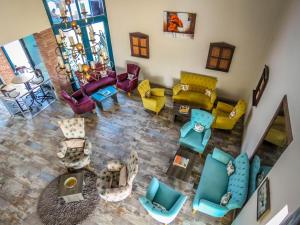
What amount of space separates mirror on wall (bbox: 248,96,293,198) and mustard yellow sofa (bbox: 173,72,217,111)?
2.59 metres

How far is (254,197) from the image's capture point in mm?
3172

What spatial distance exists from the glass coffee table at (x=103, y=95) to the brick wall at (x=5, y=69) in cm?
335

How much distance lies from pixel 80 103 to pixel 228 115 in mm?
4588

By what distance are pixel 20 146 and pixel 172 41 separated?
220 inches

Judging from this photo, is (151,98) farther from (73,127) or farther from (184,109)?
(73,127)

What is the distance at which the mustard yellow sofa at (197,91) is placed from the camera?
6.46m

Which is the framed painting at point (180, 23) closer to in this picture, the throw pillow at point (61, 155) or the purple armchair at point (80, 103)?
the purple armchair at point (80, 103)

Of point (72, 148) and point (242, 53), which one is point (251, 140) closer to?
point (242, 53)

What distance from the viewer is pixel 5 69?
7.21 m

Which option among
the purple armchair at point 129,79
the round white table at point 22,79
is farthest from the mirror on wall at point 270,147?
the round white table at point 22,79

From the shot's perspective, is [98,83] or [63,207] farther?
[98,83]

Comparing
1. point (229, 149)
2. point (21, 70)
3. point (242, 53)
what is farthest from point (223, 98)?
point (21, 70)

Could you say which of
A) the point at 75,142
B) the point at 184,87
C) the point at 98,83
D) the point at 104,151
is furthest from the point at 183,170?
the point at 98,83

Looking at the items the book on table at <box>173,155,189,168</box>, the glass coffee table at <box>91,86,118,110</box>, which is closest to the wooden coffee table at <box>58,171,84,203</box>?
the book on table at <box>173,155,189,168</box>
